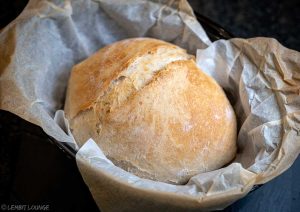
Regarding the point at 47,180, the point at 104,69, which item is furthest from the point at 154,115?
the point at 47,180

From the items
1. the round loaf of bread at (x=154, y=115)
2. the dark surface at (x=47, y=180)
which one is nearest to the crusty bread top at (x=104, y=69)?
the round loaf of bread at (x=154, y=115)

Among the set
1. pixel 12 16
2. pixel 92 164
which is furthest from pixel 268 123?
pixel 12 16

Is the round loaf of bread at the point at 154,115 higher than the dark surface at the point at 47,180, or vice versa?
the round loaf of bread at the point at 154,115

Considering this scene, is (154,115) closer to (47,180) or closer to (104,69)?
(104,69)

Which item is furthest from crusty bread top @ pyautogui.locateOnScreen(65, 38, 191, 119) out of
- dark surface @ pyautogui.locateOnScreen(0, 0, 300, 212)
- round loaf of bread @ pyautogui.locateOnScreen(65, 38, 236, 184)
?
dark surface @ pyautogui.locateOnScreen(0, 0, 300, 212)

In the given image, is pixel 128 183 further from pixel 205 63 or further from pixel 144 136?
pixel 205 63

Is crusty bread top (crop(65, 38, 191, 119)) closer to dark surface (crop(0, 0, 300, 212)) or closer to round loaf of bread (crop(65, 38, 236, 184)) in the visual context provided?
round loaf of bread (crop(65, 38, 236, 184))

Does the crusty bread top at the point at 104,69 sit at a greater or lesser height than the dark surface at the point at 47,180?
greater

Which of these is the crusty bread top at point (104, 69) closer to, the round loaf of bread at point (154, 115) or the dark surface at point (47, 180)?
the round loaf of bread at point (154, 115)
